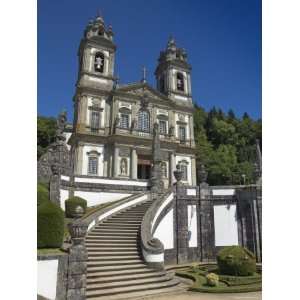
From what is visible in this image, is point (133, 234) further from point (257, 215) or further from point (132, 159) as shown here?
point (132, 159)

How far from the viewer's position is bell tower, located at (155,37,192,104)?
88.2 feet

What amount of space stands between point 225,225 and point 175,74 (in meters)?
17.8

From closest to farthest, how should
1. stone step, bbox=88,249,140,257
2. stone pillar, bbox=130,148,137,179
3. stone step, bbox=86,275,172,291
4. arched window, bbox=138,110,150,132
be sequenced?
1. stone step, bbox=86,275,172,291
2. stone step, bbox=88,249,140,257
3. stone pillar, bbox=130,148,137,179
4. arched window, bbox=138,110,150,132

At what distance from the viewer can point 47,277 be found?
5371 millimetres

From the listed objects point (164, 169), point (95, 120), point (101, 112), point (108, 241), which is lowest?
point (108, 241)

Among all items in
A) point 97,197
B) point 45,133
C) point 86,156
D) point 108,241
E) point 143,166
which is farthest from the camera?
point 45,133

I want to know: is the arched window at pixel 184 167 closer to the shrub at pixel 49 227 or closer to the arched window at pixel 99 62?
the arched window at pixel 99 62

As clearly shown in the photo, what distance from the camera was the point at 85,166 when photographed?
20.8m

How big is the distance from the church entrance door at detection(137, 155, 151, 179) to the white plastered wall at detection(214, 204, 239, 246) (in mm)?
10327

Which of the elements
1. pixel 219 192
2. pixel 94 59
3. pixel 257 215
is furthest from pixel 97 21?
pixel 257 215

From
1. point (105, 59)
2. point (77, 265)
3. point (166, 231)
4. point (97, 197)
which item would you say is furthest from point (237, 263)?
point (105, 59)

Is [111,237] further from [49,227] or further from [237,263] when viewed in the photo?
[237,263]

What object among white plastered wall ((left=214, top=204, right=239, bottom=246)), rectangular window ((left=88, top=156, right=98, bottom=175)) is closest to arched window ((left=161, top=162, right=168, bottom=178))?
rectangular window ((left=88, top=156, right=98, bottom=175))

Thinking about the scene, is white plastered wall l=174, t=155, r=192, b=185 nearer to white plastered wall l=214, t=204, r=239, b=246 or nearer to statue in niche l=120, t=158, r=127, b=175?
statue in niche l=120, t=158, r=127, b=175
